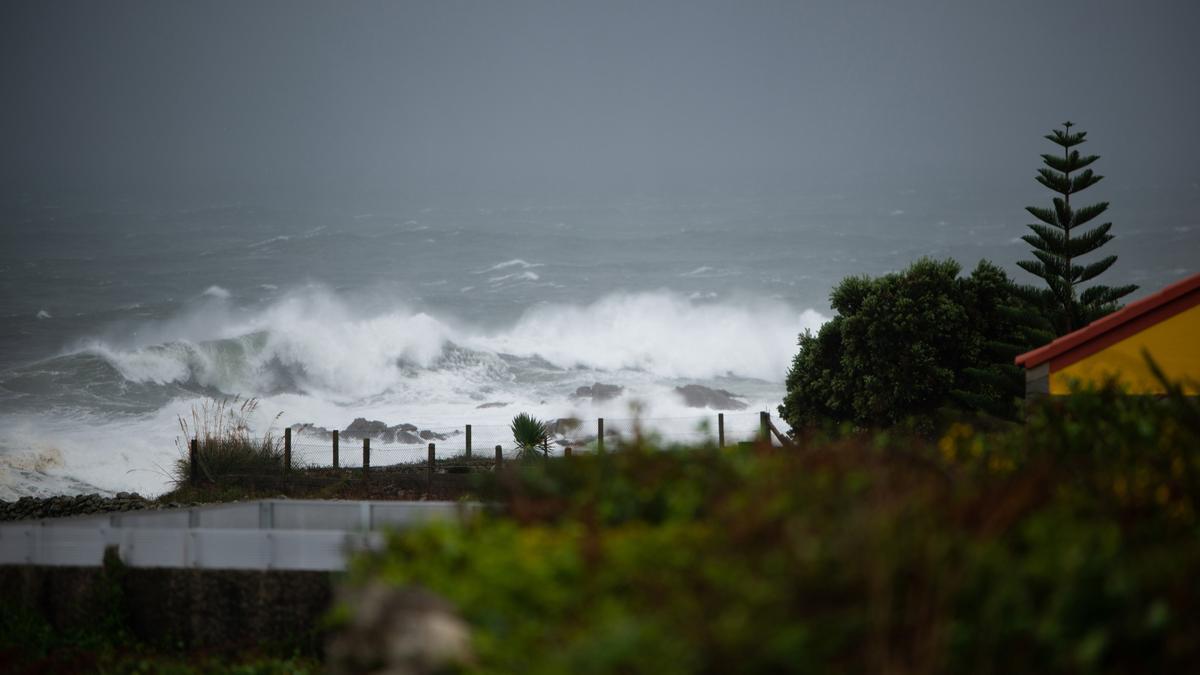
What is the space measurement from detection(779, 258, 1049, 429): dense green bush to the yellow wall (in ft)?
36.6

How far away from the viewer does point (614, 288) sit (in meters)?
87.2

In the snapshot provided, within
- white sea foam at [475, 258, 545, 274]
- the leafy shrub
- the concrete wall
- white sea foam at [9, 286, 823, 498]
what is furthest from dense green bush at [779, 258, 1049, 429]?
white sea foam at [475, 258, 545, 274]

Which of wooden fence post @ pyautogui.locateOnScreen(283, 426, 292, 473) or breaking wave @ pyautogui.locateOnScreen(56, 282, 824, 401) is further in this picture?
breaking wave @ pyautogui.locateOnScreen(56, 282, 824, 401)

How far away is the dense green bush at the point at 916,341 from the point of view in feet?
76.4

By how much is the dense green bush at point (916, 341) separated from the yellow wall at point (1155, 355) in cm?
1117

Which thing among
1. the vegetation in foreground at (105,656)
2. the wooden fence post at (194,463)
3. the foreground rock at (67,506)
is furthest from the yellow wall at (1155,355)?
the wooden fence post at (194,463)

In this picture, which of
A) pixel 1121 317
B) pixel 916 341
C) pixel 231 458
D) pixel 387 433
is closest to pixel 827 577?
pixel 1121 317

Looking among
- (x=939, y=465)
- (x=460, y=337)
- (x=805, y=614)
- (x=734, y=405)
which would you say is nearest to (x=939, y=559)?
(x=805, y=614)

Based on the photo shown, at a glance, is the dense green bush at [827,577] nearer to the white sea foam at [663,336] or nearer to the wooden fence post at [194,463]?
the wooden fence post at [194,463]

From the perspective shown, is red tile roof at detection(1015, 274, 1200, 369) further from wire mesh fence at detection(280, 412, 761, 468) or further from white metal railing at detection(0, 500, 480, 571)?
white metal railing at detection(0, 500, 480, 571)

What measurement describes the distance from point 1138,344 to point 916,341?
40.0ft

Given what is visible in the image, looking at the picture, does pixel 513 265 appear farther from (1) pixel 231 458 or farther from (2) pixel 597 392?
(1) pixel 231 458

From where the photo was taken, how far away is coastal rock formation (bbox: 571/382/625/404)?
6562 cm

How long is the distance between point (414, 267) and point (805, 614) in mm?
89034
